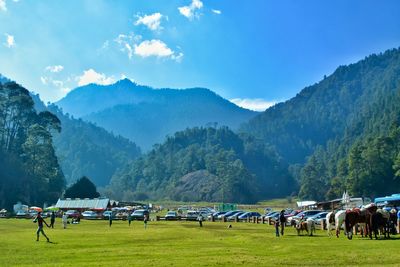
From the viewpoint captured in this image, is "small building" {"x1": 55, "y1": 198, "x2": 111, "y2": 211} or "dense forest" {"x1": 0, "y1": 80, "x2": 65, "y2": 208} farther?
"dense forest" {"x1": 0, "y1": 80, "x2": 65, "y2": 208}

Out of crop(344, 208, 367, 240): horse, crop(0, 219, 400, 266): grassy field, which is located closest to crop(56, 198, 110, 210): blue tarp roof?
crop(0, 219, 400, 266): grassy field

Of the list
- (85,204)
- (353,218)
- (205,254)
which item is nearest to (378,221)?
(353,218)

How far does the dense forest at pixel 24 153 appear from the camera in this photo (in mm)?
134075

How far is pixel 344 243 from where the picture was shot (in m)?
28.8

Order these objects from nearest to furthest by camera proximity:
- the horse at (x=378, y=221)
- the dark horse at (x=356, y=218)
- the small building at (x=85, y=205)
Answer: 1. the horse at (x=378, y=221)
2. the dark horse at (x=356, y=218)
3. the small building at (x=85, y=205)

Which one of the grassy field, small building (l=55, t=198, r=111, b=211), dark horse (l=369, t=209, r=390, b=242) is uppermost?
small building (l=55, t=198, r=111, b=211)

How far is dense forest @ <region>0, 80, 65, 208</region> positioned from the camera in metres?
134

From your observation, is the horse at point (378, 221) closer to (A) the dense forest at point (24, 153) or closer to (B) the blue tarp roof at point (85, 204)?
(B) the blue tarp roof at point (85, 204)

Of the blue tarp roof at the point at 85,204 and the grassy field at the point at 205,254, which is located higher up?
the blue tarp roof at the point at 85,204

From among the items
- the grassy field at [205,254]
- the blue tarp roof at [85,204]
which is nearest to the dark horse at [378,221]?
the grassy field at [205,254]

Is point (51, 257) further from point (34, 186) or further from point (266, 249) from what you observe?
point (34, 186)

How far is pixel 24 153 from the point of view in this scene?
14838 cm

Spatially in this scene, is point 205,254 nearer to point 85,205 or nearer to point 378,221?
point 378,221

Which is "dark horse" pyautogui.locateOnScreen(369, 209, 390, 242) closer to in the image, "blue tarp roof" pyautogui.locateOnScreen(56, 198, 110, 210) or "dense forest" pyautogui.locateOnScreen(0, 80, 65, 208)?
Answer: "blue tarp roof" pyautogui.locateOnScreen(56, 198, 110, 210)
